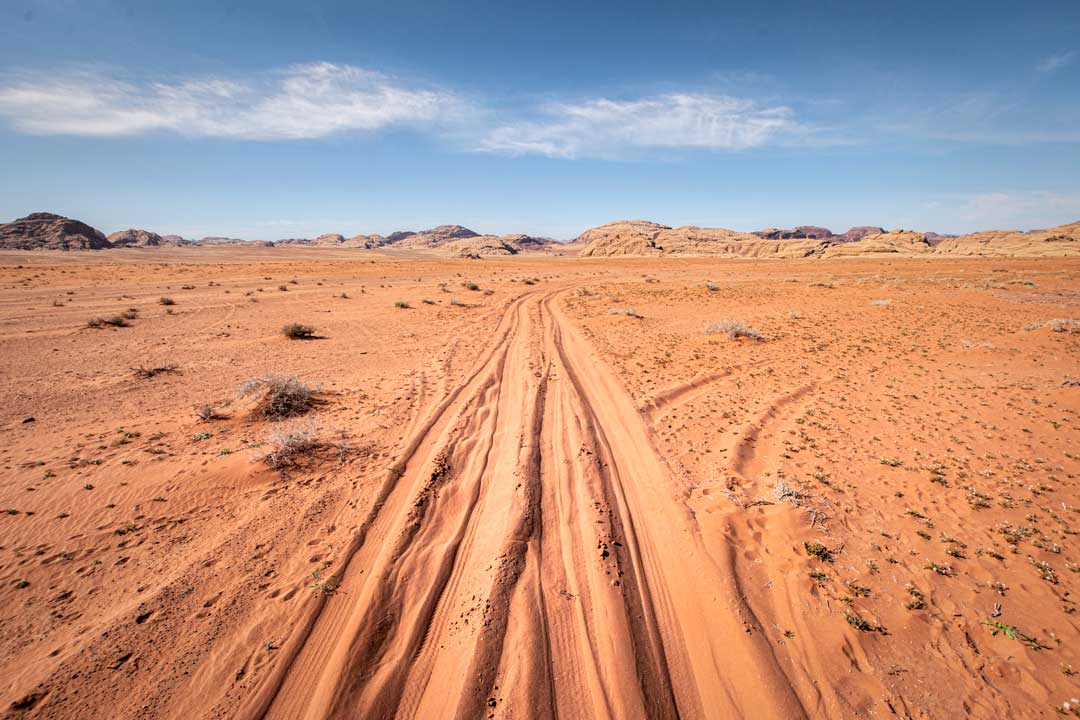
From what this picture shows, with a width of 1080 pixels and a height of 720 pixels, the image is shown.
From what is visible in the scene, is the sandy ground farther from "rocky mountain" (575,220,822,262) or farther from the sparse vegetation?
"rocky mountain" (575,220,822,262)

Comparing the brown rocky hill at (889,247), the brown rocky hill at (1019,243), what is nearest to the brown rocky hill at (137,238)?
the brown rocky hill at (889,247)

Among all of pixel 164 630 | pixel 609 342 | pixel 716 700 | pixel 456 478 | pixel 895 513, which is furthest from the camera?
pixel 609 342

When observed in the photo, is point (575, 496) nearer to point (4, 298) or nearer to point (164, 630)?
point (164, 630)

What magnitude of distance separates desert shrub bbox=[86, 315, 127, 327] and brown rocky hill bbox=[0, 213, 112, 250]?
486 feet

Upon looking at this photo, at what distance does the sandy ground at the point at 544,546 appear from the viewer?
12.6ft

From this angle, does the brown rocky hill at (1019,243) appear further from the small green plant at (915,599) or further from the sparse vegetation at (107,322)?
the sparse vegetation at (107,322)

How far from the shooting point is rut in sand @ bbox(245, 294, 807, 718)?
3.73m

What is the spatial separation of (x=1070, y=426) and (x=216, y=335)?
26854 millimetres

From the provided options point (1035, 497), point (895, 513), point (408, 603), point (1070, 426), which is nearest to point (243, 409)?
point (408, 603)

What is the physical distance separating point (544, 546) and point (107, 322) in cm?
2360

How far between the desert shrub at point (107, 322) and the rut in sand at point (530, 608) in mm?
20039

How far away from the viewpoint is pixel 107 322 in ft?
59.8

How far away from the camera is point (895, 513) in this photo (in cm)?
625

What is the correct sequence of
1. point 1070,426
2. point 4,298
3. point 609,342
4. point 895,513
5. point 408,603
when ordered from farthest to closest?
1. point 4,298
2. point 609,342
3. point 1070,426
4. point 895,513
5. point 408,603
